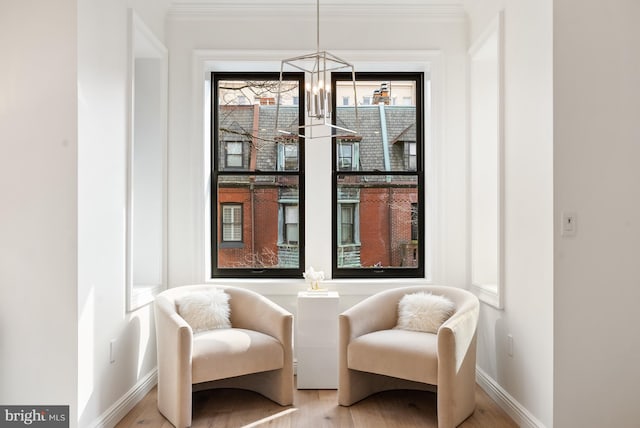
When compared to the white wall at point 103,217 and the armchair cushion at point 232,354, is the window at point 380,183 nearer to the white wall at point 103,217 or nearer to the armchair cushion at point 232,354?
the armchair cushion at point 232,354

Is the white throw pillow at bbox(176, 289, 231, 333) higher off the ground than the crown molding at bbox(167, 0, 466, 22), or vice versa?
the crown molding at bbox(167, 0, 466, 22)

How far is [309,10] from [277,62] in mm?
484

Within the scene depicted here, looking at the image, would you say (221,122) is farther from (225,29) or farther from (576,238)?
(576,238)

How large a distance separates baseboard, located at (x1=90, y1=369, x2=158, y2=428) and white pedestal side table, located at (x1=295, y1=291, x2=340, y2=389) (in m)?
1.07

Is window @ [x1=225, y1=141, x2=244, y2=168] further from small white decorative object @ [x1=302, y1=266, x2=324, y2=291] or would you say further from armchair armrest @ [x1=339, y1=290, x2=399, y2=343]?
armchair armrest @ [x1=339, y1=290, x2=399, y2=343]

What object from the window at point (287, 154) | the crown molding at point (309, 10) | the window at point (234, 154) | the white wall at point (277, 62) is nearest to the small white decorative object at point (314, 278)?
the white wall at point (277, 62)

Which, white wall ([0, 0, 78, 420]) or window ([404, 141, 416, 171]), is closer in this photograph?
white wall ([0, 0, 78, 420])

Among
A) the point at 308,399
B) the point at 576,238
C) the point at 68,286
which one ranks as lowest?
the point at 308,399

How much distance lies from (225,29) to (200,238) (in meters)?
1.70

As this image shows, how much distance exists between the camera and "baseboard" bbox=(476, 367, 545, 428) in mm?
2723

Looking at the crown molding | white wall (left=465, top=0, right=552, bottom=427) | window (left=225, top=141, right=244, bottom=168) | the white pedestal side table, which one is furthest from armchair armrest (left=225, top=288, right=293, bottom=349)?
the crown molding

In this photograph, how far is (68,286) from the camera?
7.82 feet

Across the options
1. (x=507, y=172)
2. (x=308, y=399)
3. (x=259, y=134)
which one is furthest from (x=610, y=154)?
(x=259, y=134)

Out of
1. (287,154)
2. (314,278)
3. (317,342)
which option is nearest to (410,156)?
(287,154)
